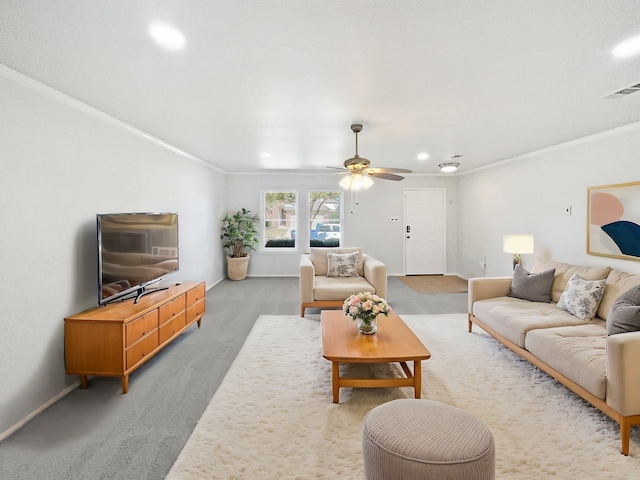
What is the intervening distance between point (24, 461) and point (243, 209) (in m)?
5.90

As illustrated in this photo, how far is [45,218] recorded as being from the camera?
8.43 ft

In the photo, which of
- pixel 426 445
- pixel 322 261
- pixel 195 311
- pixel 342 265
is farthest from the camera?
pixel 322 261

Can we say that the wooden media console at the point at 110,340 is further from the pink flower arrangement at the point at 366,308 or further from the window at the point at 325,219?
the window at the point at 325,219

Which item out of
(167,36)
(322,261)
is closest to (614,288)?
(322,261)

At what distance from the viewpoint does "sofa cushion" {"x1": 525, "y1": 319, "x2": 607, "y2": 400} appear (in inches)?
88.3

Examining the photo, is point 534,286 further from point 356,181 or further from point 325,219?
point 325,219

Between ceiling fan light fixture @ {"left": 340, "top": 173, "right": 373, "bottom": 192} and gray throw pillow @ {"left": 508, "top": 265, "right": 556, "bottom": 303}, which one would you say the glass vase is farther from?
gray throw pillow @ {"left": 508, "top": 265, "right": 556, "bottom": 303}

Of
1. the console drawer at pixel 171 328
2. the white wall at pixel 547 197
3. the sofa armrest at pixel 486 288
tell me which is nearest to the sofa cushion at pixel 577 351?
the sofa armrest at pixel 486 288

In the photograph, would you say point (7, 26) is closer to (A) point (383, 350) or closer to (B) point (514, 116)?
(A) point (383, 350)

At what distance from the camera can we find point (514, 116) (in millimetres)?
3295

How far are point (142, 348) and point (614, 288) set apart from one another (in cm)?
432

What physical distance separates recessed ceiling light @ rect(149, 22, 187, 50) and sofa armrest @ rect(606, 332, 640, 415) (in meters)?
3.09

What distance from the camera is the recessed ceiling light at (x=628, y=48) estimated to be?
1.90 m

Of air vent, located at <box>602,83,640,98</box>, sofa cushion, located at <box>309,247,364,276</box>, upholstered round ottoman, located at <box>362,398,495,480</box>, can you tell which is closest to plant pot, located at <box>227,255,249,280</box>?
sofa cushion, located at <box>309,247,364,276</box>
